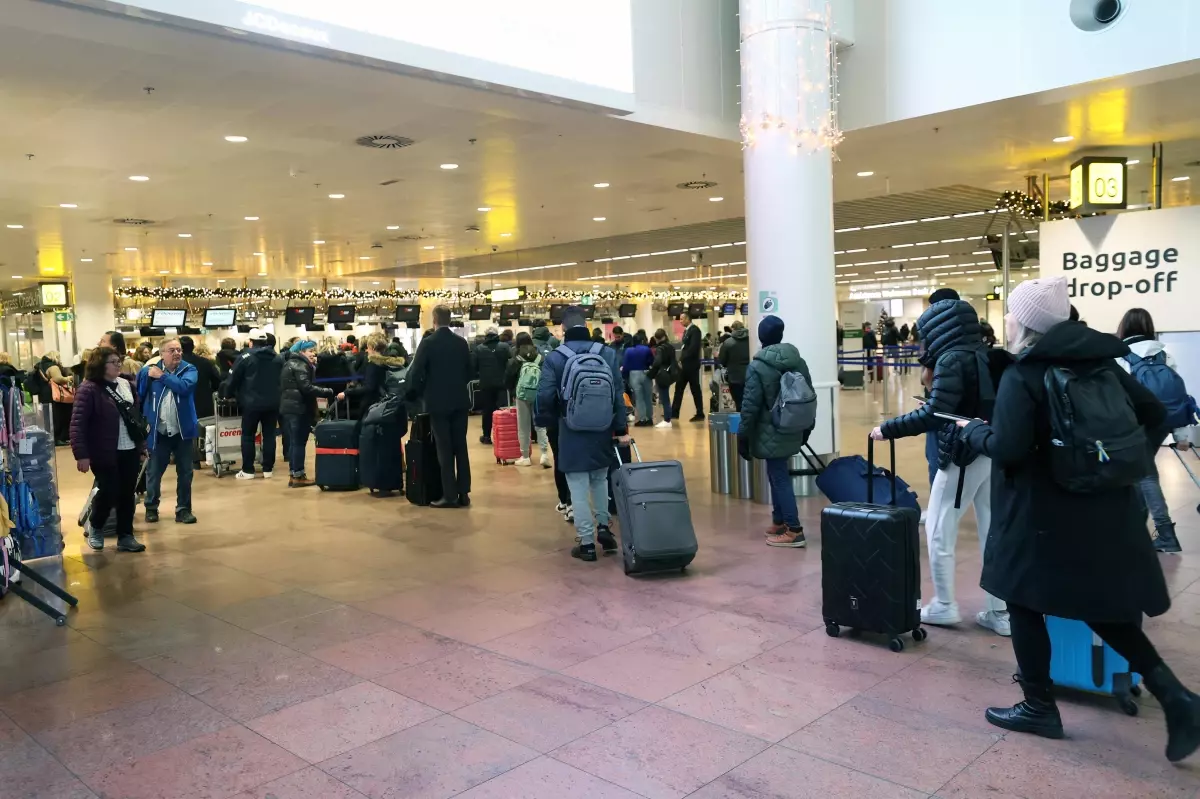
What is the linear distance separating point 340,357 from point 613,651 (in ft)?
31.7

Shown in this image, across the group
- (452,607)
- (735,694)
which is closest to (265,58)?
(452,607)

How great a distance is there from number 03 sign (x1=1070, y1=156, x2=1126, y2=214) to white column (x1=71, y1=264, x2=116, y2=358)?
21.7m

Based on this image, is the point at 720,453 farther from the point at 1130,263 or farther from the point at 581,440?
the point at 1130,263

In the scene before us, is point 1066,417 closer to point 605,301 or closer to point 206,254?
point 206,254

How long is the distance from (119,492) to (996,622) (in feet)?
20.1

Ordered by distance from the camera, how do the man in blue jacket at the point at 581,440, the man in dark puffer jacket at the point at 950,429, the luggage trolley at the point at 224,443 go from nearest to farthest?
the man in dark puffer jacket at the point at 950,429 < the man in blue jacket at the point at 581,440 < the luggage trolley at the point at 224,443

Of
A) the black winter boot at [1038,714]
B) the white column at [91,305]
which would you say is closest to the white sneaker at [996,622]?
the black winter boot at [1038,714]

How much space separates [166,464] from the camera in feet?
26.6

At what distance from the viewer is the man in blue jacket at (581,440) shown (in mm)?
5906

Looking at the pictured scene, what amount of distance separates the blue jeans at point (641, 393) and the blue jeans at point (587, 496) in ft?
28.6

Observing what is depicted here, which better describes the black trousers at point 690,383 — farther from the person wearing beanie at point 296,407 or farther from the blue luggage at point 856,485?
the blue luggage at point 856,485

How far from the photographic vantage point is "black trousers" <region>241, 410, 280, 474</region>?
1055 cm

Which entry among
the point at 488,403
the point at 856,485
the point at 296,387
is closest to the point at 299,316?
the point at 488,403

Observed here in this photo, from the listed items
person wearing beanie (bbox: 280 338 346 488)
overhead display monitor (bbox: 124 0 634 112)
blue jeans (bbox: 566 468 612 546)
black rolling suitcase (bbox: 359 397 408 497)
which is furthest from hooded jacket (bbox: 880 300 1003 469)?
person wearing beanie (bbox: 280 338 346 488)
